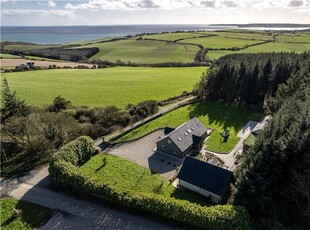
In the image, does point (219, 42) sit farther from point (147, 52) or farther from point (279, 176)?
point (279, 176)

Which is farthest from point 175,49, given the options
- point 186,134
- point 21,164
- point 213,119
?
point 21,164

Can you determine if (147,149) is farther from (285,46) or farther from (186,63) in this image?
(285,46)

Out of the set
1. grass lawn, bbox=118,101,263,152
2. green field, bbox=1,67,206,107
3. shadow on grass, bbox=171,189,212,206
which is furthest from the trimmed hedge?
green field, bbox=1,67,206,107

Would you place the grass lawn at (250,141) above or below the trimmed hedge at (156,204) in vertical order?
above

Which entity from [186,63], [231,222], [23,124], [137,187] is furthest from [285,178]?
[186,63]

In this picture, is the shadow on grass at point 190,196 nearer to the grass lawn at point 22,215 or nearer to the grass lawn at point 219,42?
the grass lawn at point 22,215

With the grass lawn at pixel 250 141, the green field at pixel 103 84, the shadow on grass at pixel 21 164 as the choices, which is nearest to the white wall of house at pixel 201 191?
the grass lawn at pixel 250 141
